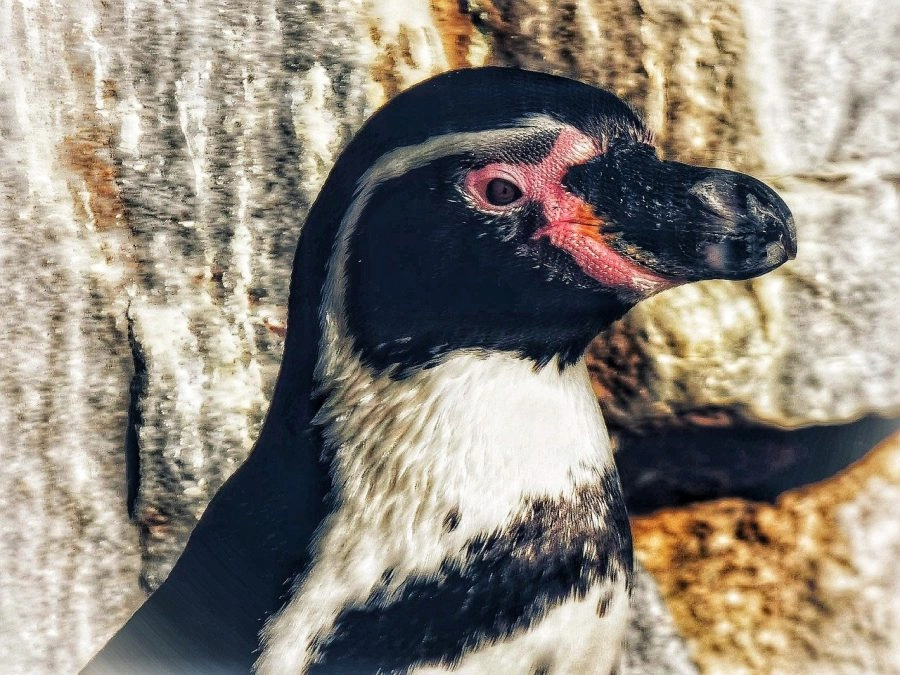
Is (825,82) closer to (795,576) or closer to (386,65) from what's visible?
(386,65)

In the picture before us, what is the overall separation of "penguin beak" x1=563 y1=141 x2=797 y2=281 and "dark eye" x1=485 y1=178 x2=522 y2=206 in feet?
0.20

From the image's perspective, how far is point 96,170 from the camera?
1.53m

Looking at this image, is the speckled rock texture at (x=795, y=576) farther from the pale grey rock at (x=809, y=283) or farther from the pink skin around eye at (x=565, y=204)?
the pink skin around eye at (x=565, y=204)

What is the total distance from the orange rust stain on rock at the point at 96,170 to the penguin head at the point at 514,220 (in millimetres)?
611

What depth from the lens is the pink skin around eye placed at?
104 centimetres

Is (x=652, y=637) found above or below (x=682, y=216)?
below

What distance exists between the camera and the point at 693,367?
1635 mm

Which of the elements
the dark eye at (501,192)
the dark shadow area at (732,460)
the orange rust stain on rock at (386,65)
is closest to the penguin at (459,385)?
the dark eye at (501,192)

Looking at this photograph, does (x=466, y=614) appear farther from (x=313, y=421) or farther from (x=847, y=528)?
(x=847, y=528)

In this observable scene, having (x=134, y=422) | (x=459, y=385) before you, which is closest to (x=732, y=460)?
(x=459, y=385)

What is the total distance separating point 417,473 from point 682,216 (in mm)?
423

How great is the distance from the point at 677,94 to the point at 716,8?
5.9 inches

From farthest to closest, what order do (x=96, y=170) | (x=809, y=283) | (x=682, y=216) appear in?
→ (x=809, y=283), (x=96, y=170), (x=682, y=216)

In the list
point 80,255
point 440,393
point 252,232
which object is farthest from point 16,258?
point 440,393
